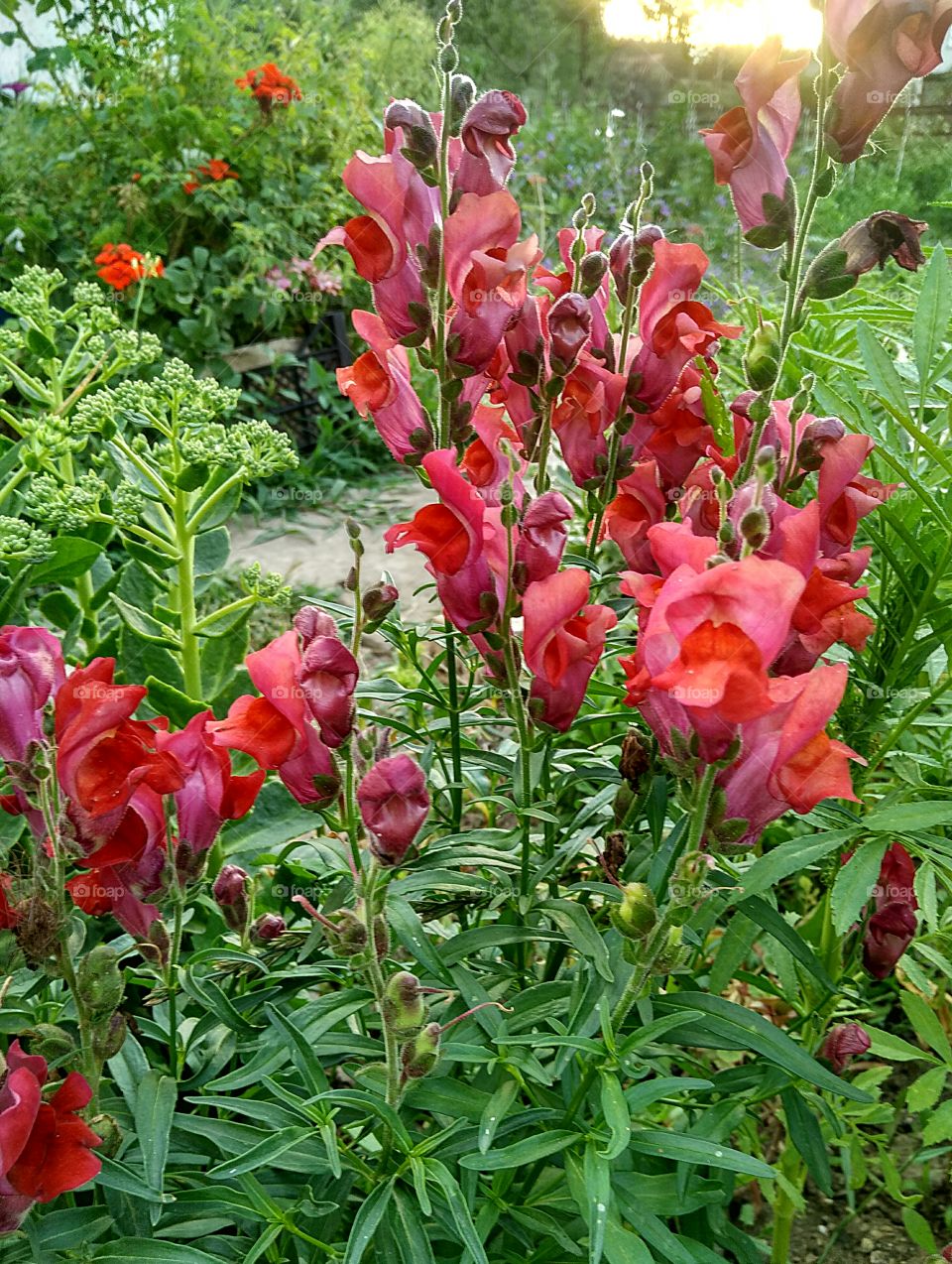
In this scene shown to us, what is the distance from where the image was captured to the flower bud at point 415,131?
1.00m

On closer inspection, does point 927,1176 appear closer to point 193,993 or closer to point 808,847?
point 808,847

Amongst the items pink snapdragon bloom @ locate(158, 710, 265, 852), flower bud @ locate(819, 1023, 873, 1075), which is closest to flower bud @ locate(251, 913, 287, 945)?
pink snapdragon bloom @ locate(158, 710, 265, 852)

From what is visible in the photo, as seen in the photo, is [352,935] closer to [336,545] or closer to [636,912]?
[636,912]

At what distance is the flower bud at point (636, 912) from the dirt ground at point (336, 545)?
2608mm

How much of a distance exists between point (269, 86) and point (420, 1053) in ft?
15.1

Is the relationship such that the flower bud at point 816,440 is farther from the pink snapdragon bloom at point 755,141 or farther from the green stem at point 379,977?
the green stem at point 379,977

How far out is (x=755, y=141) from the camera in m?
0.99

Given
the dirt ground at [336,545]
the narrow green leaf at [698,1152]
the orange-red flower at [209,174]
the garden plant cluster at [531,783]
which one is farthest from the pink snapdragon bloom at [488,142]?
the orange-red flower at [209,174]

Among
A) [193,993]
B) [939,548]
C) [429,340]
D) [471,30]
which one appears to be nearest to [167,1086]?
[193,993]

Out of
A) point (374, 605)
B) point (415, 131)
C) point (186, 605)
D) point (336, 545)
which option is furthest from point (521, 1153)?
point (336, 545)

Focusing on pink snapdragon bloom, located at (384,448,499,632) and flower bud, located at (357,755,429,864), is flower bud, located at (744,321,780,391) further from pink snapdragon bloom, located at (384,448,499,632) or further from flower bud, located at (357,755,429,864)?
flower bud, located at (357,755,429,864)

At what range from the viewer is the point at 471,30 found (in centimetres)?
833

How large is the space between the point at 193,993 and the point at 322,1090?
0.15 metres

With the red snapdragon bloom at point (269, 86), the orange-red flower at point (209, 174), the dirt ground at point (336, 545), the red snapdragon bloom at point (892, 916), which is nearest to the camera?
the red snapdragon bloom at point (892, 916)
